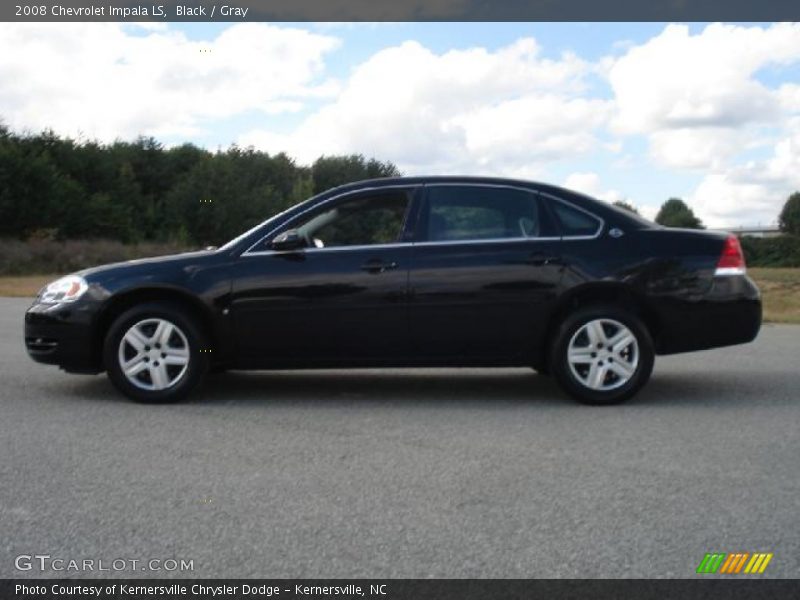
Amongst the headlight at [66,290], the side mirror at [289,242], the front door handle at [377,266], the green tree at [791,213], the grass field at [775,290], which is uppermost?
the green tree at [791,213]

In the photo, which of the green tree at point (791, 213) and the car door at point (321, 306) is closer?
the car door at point (321, 306)

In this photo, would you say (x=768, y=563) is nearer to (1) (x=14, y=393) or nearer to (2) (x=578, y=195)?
(2) (x=578, y=195)

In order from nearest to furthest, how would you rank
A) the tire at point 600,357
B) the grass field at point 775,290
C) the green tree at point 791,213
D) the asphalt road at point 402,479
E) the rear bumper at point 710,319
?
1. the asphalt road at point 402,479
2. the tire at point 600,357
3. the rear bumper at point 710,319
4. the grass field at point 775,290
5. the green tree at point 791,213

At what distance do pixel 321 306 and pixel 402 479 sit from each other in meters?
2.28

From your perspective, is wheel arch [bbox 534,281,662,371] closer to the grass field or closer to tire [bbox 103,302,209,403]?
tire [bbox 103,302,209,403]

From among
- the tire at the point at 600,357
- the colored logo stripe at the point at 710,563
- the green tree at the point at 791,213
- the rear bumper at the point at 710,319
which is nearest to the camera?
the colored logo stripe at the point at 710,563

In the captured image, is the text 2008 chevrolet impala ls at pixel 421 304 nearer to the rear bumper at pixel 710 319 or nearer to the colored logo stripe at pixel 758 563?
the rear bumper at pixel 710 319

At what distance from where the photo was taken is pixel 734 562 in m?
3.74

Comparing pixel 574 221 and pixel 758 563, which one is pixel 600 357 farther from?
pixel 758 563

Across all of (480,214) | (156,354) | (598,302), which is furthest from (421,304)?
(156,354)

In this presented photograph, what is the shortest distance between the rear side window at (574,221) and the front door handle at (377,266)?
1253mm

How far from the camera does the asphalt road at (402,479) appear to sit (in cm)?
385

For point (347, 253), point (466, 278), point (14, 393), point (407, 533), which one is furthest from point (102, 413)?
point (407, 533)

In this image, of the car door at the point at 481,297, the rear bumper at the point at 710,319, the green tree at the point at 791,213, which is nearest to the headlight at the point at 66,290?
the car door at the point at 481,297
